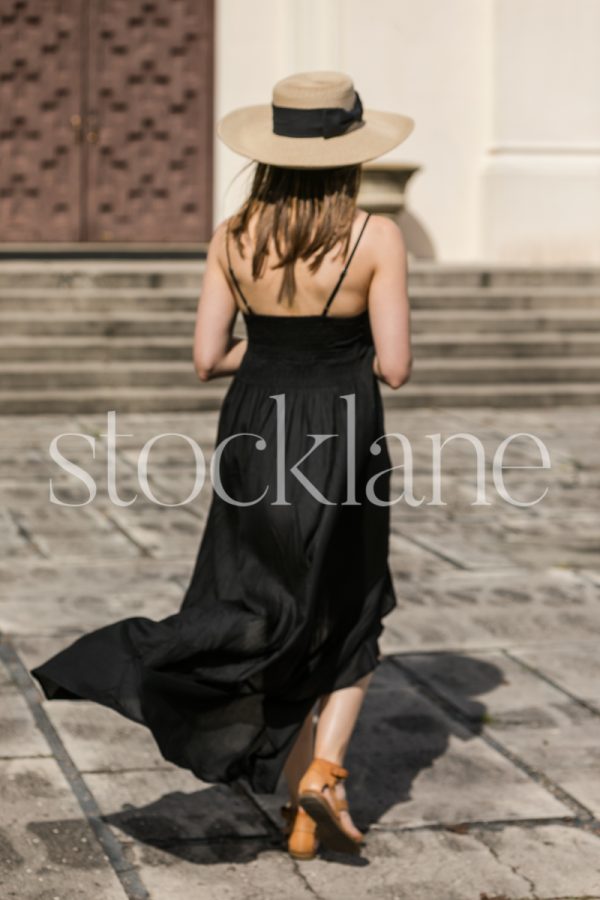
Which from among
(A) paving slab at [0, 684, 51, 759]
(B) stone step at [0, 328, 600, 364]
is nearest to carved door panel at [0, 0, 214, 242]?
(B) stone step at [0, 328, 600, 364]

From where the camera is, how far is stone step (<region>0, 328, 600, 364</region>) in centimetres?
1352

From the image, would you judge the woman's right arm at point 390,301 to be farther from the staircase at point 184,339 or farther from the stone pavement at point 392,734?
the staircase at point 184,339

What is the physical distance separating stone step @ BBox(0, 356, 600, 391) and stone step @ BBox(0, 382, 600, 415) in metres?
0.06

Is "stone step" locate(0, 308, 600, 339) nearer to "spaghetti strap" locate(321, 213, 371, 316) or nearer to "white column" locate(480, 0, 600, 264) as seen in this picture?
"white column" locate(480, 0, 600, 264)

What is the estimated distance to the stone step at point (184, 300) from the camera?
14.0 metres

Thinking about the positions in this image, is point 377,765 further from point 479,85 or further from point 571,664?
point 479,85

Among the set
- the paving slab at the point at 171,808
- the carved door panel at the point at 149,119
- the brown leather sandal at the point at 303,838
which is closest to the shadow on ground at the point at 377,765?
the paving slab at the point at 171,808

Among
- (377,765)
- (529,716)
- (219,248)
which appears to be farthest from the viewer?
(529,716)

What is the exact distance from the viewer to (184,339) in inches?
545

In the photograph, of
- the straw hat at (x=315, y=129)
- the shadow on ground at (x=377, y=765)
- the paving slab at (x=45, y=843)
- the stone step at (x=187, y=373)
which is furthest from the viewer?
the stone step at (x=187, y=373)

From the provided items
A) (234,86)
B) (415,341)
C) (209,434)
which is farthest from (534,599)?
(234,86)

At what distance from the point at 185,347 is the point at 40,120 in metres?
4.48

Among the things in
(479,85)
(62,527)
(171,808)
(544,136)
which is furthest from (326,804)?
(479,85)

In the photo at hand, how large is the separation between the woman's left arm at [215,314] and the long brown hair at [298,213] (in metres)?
0.09
